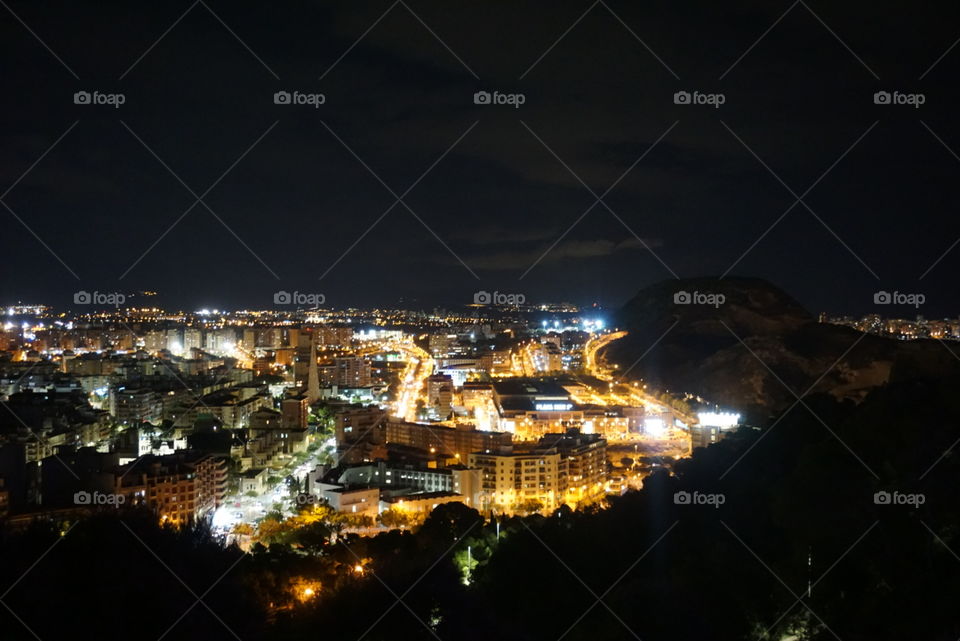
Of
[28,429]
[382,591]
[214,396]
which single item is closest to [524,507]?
[382,591]

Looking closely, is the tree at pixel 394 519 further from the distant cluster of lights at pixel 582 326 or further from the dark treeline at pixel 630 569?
the distant cluster of lights at pixel 582 326

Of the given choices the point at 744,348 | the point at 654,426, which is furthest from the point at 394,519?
the point at 744,348

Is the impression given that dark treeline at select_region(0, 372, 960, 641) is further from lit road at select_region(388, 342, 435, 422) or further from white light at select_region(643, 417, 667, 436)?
lit road at select_region(388, 342, 435, 422)

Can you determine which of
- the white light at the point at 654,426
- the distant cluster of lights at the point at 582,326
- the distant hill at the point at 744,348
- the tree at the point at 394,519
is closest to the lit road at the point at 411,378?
the white light at the point at 654,426

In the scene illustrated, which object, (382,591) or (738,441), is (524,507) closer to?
(738,441)

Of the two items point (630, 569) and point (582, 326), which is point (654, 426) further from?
point (582, 326)
